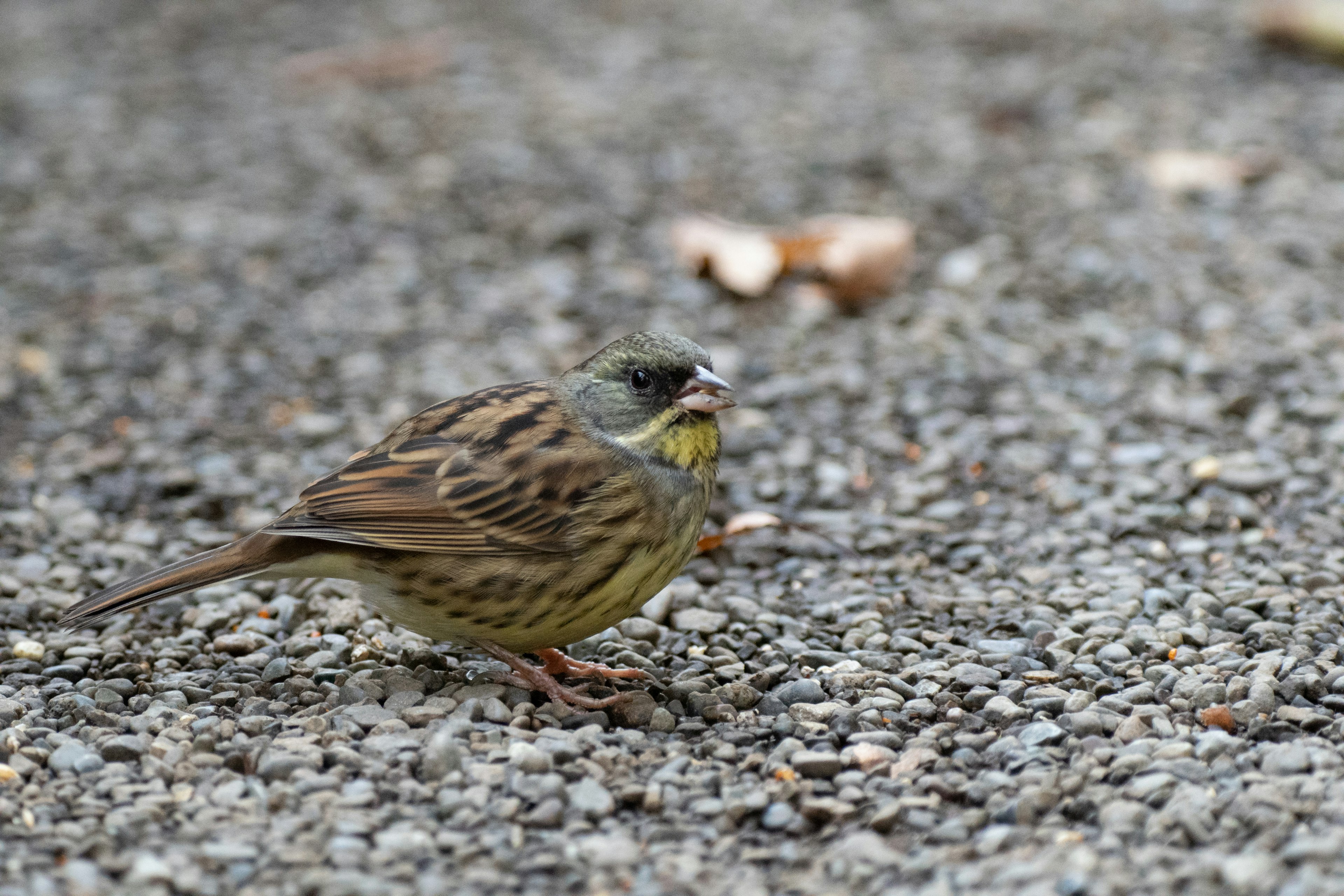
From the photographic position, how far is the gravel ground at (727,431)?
136 inches

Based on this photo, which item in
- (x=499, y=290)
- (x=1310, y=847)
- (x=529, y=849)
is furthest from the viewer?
(x=499, y=290)

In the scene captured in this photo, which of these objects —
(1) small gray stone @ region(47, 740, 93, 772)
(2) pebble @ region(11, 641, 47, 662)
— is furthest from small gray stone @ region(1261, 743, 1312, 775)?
(2) pebble @ region(11, 641, 47, 662)

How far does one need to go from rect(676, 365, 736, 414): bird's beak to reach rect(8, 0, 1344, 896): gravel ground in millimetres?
843

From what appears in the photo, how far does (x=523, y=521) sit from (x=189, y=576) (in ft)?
3.31

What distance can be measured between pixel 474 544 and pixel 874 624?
1439 mm

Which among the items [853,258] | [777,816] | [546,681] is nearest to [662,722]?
[546,681]

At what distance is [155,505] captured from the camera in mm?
5582

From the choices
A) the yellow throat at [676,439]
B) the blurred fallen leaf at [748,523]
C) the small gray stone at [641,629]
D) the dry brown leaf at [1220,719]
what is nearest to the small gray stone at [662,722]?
the small gray stone at [641,629]

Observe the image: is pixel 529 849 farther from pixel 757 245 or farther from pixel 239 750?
pixel 757 245

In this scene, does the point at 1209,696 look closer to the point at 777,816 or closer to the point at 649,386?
the point at 777,816

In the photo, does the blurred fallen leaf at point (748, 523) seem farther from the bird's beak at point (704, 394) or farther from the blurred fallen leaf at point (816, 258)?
the blurred fallen leaf at point (816, 258)

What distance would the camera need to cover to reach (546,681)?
13.7 feet

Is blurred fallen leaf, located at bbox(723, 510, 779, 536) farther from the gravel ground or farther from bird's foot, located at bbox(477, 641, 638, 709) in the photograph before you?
bird's foot, located at bbox(477, 641, 638, 709)

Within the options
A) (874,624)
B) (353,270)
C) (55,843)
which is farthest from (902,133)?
(55,843)
